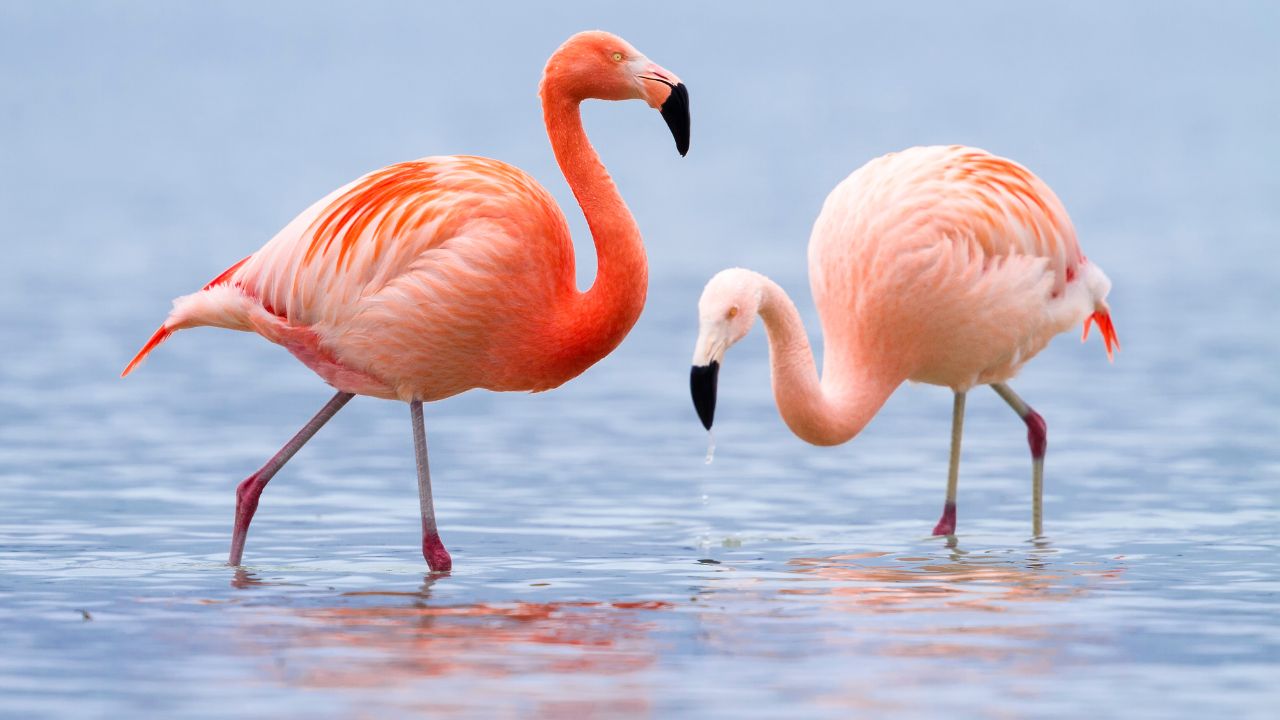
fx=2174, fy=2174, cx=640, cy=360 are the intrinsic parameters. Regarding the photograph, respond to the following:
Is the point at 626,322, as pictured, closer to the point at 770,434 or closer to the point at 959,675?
the point at 959,675

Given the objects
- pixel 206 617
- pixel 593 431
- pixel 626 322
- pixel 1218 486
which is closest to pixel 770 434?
pixel 593 431

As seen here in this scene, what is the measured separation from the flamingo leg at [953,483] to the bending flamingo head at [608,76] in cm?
193

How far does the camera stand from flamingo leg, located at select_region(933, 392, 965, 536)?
802cm

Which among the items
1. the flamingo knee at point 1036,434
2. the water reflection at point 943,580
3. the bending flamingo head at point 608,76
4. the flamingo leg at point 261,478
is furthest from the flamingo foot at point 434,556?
the flamingo knee at point 1036,434

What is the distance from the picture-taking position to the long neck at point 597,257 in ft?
22.7

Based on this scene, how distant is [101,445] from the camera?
1042 centimetres

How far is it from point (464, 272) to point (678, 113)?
2.76 ft

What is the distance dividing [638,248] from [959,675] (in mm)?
2147

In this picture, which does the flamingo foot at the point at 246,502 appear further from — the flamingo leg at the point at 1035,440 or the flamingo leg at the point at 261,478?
the flamingo leg at the point at 1035,440

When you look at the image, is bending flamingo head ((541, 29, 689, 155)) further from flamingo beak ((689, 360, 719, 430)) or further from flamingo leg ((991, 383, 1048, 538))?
flamingo leg ((991, 383, 1048, 538))

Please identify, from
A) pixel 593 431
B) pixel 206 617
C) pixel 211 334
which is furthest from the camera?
pixel 211 334

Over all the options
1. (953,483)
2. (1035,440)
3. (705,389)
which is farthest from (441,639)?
(1035,440)

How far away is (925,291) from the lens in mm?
7898

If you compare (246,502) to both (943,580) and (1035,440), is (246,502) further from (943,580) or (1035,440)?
(1035,440)
